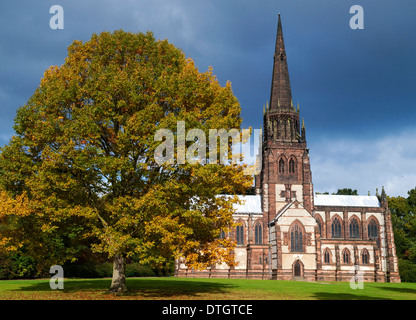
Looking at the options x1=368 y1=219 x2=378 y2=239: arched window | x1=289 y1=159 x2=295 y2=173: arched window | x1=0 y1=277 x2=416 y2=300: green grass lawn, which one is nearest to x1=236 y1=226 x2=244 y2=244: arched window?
x1=289 y1=159 x2=295 y2=173: arched window

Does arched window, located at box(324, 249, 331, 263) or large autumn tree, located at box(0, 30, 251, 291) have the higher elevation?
large autumn tree, located at box(0, 30, 251, 291)

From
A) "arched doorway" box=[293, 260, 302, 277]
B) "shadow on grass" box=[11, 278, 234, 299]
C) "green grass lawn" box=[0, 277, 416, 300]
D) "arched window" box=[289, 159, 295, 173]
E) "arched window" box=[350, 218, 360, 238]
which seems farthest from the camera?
"arched window" box=[350, 218, 360, 238]

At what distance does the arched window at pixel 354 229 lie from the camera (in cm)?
6844

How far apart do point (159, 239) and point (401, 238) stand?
68823mm

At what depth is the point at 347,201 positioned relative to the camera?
234 ft

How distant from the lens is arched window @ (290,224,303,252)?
2354 inches

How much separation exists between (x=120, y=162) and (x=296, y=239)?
1817 inches

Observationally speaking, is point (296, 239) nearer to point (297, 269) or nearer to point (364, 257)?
point (297, 269)

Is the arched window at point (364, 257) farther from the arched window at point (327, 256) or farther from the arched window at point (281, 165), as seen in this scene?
the arched window at point (281, 165)

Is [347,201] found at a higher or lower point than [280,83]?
lower

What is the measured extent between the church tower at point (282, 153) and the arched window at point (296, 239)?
5.61 m

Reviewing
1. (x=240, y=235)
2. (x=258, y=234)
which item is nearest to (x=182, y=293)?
(x=240, y=235)

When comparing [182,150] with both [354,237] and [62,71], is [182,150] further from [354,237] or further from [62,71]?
[354,237]

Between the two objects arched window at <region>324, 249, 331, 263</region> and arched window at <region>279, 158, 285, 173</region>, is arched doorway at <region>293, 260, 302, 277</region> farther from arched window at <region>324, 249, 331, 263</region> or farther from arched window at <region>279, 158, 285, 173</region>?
arched window at <region>279, 158, 285, 173</region>
